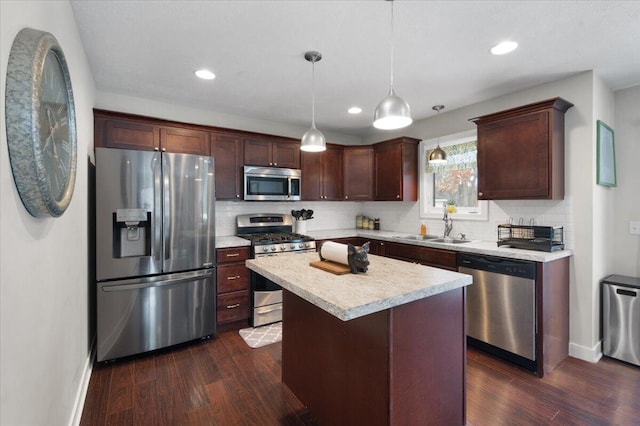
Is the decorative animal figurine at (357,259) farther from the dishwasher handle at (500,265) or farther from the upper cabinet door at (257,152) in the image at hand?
the upper cabinet door at (257,152)

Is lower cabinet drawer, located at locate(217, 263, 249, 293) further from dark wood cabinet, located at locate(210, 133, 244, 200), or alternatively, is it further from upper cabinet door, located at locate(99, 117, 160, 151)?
upper cabinet door, located at locate(99, 117, 160, 151)

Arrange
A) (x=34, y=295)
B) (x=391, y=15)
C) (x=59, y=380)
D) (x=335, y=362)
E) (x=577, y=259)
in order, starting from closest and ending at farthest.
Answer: (x=34, y=295)
(x=59, y=380)
(x=335, y=362)
(x=391, y=15)
(x=577, y=259)

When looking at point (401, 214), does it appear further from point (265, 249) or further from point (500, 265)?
point (265, 249)

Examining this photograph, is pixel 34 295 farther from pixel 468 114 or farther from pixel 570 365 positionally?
pixel 468 114

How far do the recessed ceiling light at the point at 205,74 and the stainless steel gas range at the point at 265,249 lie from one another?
1723 mm

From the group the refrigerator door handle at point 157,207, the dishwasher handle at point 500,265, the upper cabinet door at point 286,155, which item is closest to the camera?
the dishwasher handle at point 500,265

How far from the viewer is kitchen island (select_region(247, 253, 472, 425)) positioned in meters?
1.45

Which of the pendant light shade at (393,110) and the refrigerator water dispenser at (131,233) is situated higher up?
the pendant light shade at (393,110)

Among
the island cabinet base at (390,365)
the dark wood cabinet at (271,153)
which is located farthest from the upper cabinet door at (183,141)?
the island cabinet base at (390,365)

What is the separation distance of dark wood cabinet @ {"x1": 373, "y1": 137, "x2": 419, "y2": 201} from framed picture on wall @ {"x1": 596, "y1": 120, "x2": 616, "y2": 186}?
1.92 metres

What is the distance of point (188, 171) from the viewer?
294 cm

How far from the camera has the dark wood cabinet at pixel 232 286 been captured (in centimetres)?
328

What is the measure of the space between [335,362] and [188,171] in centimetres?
219

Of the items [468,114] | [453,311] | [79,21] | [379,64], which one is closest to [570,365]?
[453,311]
